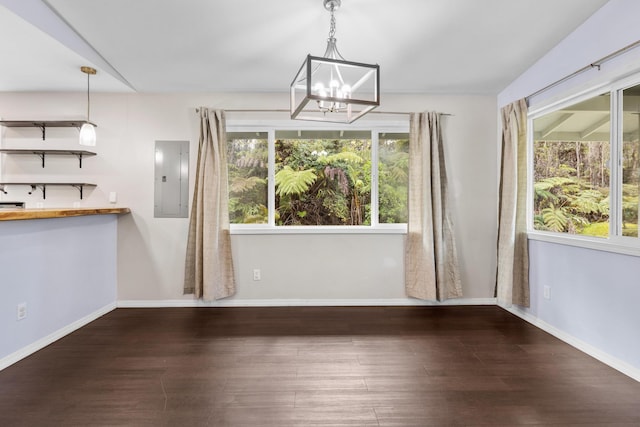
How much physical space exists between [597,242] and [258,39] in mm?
2883

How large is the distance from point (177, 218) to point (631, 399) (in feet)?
12.5

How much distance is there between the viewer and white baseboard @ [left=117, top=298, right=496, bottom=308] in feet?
11.9

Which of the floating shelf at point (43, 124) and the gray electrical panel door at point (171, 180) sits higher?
the floating shelf at point (43, 124)

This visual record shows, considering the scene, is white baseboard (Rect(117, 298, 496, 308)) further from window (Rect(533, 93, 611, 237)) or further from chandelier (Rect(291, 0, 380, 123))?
chandelier (Rect(291, 0, 380, 123))

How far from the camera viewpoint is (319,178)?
3754 mm

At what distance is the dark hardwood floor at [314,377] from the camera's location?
177 centimetres

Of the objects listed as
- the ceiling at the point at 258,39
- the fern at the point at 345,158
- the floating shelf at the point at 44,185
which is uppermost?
the ceiling at the point at 258,39

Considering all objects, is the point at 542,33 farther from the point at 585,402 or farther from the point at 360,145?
the point at 585,402

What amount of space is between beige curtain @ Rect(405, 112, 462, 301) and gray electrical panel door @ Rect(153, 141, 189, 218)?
238cm

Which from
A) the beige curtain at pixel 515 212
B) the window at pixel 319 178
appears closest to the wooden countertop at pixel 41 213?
the window at pixel 319 178

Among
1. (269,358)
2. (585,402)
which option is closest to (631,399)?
(585,402)

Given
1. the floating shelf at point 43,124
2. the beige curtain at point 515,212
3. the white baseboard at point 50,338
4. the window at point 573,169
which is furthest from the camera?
the floating shelf at point 43,124

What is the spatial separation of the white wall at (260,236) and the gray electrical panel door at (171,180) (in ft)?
0.22

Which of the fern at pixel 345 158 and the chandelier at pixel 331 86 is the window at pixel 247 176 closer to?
the fern at pixel 345 158
